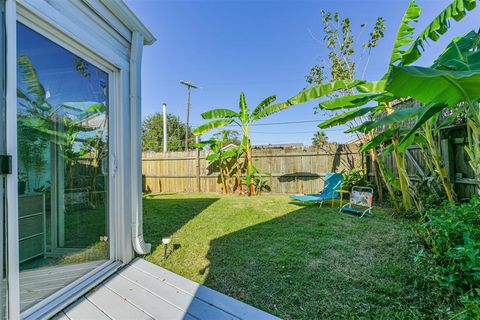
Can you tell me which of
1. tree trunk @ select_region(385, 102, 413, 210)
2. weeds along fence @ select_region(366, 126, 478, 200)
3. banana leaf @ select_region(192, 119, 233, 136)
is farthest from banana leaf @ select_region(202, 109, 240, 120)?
weeds along fence @ select_region(366, 126, 478, 200)

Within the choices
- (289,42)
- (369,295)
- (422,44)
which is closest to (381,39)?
(289,42)

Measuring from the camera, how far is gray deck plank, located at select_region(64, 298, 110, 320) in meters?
1.70

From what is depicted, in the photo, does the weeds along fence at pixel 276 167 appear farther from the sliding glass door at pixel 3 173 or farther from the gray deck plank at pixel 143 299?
the sliding glass door at pixel 3 173

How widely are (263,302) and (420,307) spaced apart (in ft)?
3.84

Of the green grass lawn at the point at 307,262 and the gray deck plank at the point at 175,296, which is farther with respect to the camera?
the green grass lawn at the point at 307,262

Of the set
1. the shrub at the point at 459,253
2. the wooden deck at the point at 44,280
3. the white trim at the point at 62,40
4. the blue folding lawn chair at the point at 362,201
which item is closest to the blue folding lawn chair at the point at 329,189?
the blue folding lawn chair at the point at 362,201

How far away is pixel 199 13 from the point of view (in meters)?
6.36

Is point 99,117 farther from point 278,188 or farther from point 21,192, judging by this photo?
point 278,188

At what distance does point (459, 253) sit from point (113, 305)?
2.65 meters

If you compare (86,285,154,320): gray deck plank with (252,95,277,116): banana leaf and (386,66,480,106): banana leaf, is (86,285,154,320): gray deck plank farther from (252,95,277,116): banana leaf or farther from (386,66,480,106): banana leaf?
(252,95,277,116): banana leaf

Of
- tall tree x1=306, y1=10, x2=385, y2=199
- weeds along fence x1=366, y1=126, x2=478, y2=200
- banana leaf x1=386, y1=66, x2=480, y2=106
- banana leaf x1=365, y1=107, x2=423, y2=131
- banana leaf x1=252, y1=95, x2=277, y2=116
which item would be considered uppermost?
tall tree x1=306, y1=10, x2=385, y2=199

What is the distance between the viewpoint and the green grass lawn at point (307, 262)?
1.87 metres

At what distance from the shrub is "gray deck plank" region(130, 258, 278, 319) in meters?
1.29

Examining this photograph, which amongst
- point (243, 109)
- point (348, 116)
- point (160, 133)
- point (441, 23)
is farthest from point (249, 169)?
point (160, 133)
